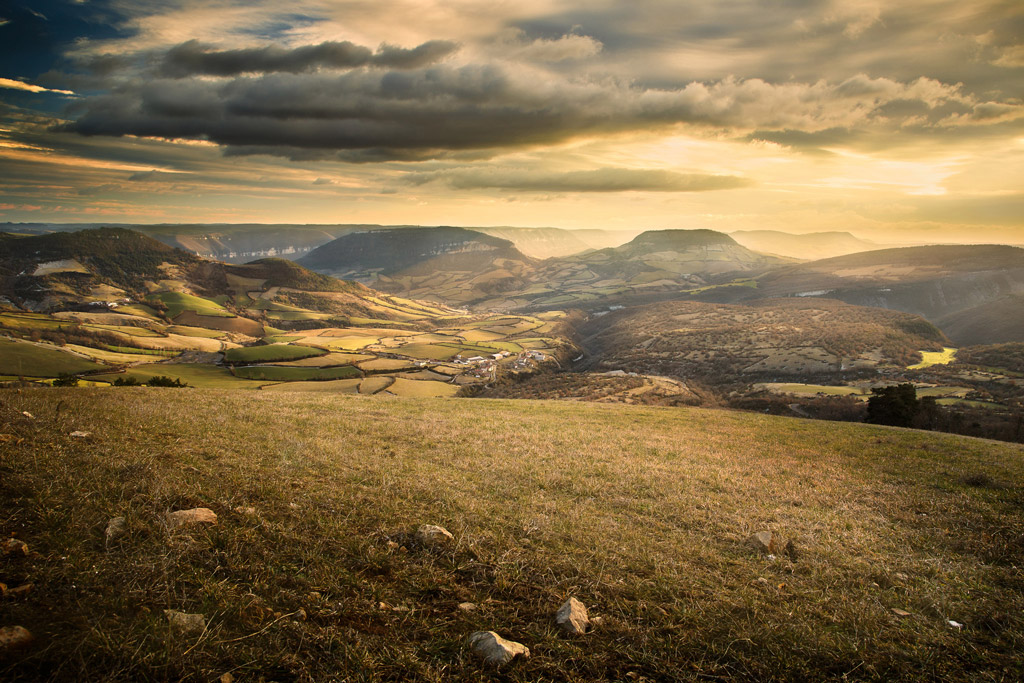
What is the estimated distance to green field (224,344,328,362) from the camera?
297 feet

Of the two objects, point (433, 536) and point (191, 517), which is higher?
point (191, 517)

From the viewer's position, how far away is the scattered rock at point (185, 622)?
4.62 metres

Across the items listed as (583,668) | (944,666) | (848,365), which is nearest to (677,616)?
(583,668)

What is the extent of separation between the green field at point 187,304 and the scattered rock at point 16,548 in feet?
566

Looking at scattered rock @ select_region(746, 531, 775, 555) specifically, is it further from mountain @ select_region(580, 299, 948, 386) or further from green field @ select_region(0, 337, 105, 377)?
mountain @ select_region(580, 299, 948, 386)

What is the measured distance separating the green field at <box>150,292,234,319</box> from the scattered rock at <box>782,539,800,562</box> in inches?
6956

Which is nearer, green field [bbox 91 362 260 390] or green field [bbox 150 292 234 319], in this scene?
green field [bbox 91 362 260 390]

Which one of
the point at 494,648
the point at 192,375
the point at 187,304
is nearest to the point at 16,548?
the point at 494,648

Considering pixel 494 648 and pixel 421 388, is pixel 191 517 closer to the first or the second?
pixel 494 648

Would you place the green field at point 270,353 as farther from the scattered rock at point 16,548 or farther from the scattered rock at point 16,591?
the scattered rock at point 16,591

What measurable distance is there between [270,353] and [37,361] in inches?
1368

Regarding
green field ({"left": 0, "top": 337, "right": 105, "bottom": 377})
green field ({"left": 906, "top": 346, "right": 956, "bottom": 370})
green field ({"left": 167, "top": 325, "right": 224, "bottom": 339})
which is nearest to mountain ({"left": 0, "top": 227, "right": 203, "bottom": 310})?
green field ({"left": 167, "top": 325, "right": 224, "bottom": 339})

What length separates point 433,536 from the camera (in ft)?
A: 25.7

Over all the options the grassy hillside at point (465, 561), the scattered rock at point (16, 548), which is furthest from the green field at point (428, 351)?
the scattered rock at point (16, 548)
